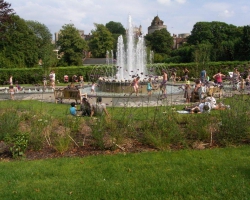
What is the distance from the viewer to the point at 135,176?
5199mm

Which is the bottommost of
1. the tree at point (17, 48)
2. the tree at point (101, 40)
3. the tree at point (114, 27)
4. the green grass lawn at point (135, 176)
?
the green grass lawn at point (135, 176)

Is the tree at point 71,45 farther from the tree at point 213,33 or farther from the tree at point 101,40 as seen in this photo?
the tree at point 213,33

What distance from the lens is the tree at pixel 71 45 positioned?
6072cm

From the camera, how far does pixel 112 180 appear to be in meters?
5.06

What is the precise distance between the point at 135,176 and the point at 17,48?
46.7 m

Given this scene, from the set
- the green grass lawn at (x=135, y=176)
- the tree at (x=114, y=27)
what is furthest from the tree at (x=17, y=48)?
the tree at (x=114, y=27)

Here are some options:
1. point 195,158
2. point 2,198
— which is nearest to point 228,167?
point 195,158

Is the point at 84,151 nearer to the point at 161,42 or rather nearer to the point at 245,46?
the point at 245,46

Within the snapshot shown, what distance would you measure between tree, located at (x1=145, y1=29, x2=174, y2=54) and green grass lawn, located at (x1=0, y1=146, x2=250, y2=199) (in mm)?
83045

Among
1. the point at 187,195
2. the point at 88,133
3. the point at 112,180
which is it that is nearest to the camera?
the point at 187,195

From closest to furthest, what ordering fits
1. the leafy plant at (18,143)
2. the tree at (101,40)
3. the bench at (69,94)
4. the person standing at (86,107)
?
the leafy plant at (18,143) → the person standing at (86,107) → the bench at (69,94) → the tree at (101,40)

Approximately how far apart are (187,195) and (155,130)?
279cm

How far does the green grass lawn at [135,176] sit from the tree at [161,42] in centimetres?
8305

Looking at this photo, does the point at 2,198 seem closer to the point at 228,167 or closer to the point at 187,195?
the point at 187,195
